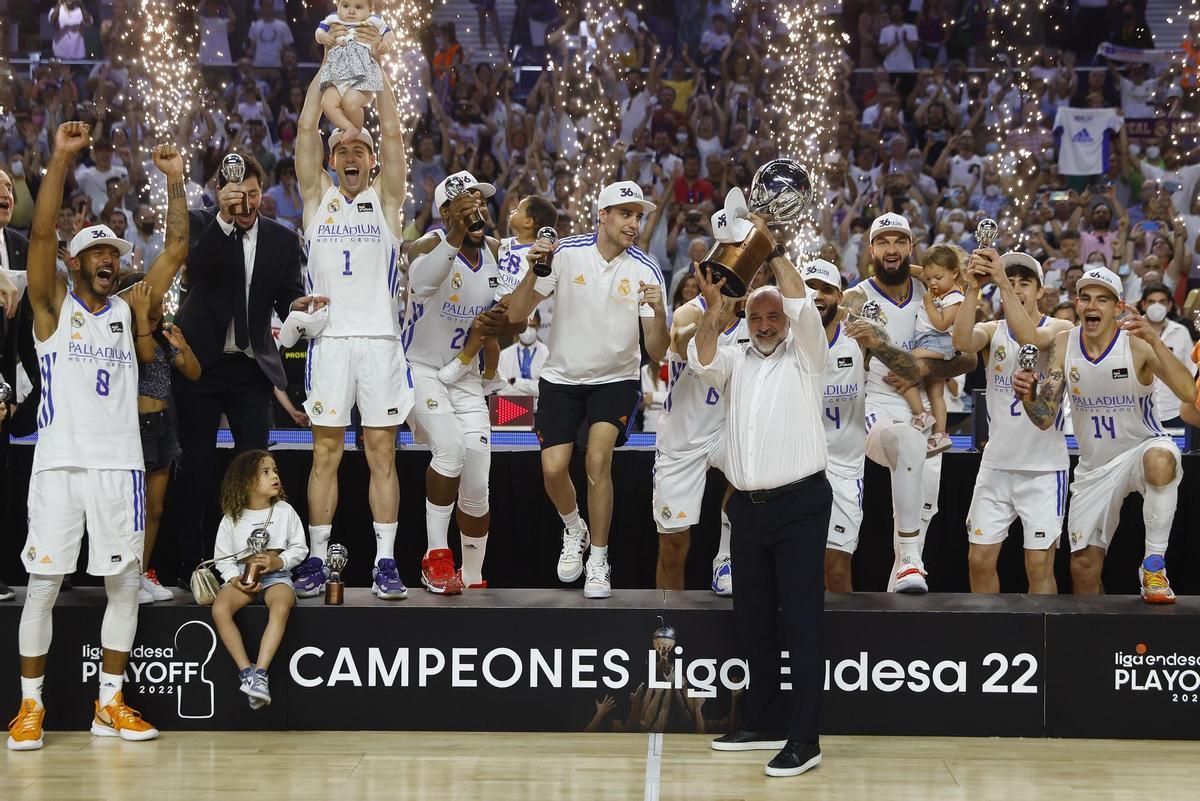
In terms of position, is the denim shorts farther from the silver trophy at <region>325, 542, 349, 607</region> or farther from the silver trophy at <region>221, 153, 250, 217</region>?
the silver trophy at <region>221, 153, 250, 217</region>

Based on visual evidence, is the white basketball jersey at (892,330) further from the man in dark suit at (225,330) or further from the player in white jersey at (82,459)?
the player in white jersey at (82,459)

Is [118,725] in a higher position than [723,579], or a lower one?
lower

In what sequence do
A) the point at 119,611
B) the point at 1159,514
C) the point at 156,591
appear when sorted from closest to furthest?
the point at 119,611 → the point at 156,591 → the point at 1159,514

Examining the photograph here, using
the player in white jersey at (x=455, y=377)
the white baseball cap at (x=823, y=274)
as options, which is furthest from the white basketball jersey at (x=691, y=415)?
the player in white jersey at (x=455, y=377)

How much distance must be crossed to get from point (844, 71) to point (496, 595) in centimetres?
984

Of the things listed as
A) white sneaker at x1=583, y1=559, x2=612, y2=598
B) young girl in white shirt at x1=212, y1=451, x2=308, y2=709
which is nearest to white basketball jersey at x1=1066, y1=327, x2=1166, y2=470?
white sneaker at x1=583, y1=559, x2=612, y2=598

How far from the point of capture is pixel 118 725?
5520mm

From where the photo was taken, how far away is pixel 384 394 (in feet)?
19.4

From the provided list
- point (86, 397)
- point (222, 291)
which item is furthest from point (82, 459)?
point (222, 291)

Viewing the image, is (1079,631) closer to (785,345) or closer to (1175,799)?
(1175,799)

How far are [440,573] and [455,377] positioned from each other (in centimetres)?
96

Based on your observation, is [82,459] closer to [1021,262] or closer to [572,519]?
[572,519]

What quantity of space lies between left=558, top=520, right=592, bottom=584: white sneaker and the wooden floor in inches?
33.5

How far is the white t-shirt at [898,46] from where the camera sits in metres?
14.4
